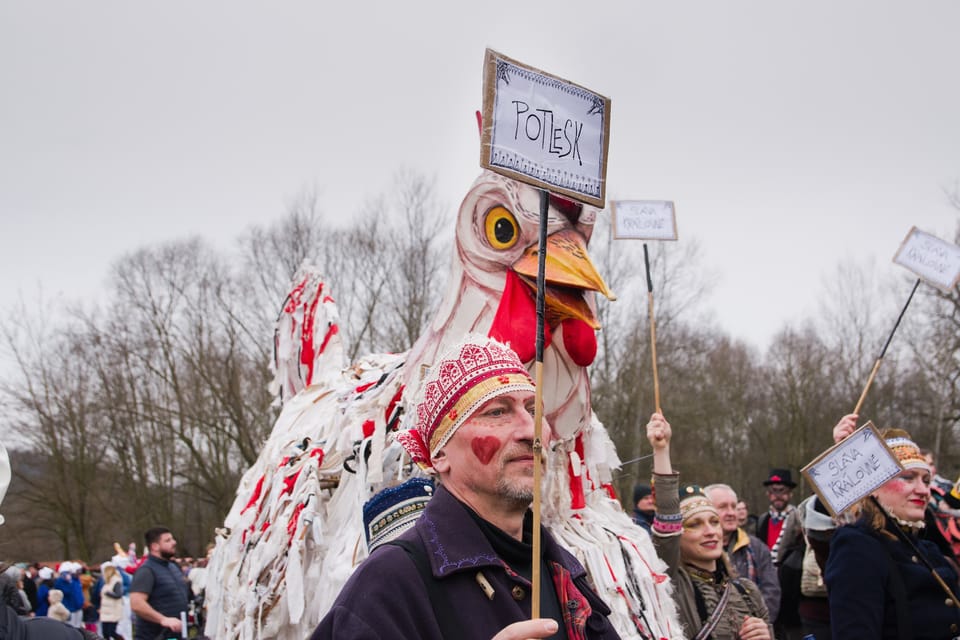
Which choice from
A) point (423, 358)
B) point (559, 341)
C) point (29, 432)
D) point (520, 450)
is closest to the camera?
point (520, 450)

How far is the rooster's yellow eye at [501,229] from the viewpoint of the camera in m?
3.82

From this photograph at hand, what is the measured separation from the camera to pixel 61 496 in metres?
23.6

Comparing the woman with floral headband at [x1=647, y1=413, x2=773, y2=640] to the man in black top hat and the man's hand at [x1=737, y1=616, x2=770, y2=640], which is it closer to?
the man's hand at [x1=737, y1=616, x2=770, y2=640]

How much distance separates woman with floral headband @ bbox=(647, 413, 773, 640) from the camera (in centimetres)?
404

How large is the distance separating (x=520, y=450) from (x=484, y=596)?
389 millimetres

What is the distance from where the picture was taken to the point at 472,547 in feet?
7.12

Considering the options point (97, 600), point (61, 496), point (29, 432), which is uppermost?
point (29, 432)

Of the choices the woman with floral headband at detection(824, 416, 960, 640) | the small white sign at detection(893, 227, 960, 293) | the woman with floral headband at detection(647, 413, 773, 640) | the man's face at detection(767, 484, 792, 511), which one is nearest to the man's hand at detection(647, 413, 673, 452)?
the woman with floral headband at detection(647, 413, 773, 640)

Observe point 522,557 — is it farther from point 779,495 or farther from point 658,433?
point 779,495

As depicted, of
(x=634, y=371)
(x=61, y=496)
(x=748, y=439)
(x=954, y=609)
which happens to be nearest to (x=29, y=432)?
(x=61, y=496)

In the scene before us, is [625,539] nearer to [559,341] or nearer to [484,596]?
[559,341]

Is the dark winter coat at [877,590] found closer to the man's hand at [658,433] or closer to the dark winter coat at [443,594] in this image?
the man's hand at [658,433]

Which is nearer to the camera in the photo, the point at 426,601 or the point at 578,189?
the point at 426,601

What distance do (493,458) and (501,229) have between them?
1.68 meters
